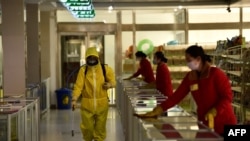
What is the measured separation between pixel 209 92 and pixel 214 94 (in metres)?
0.06

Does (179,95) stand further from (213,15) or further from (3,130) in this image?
(213,15)

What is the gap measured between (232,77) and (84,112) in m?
4.39

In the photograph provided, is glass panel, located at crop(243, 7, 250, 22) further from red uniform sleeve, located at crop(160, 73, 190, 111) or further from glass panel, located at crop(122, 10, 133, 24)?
red uniform sleeve, located at crop(160, 73, 190, 111)

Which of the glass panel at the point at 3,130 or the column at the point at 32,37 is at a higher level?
the column at the point at 32,37

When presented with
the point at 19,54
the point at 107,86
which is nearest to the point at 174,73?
the point at 19,54

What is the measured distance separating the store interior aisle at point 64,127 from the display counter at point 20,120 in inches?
79.8

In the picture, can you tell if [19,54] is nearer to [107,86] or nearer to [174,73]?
[107,86]

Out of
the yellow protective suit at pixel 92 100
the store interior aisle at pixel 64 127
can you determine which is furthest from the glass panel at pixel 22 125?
the store interior aisle at pixel 64 127

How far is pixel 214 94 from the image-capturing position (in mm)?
4711

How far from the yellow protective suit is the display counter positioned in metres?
0.82

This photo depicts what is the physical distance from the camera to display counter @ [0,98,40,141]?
5570mm

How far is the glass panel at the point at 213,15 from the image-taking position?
15055mm

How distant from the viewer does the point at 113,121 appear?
464 inches

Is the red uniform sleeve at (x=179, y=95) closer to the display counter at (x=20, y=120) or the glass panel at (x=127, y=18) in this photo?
the display counter at (x=20, y=120)
